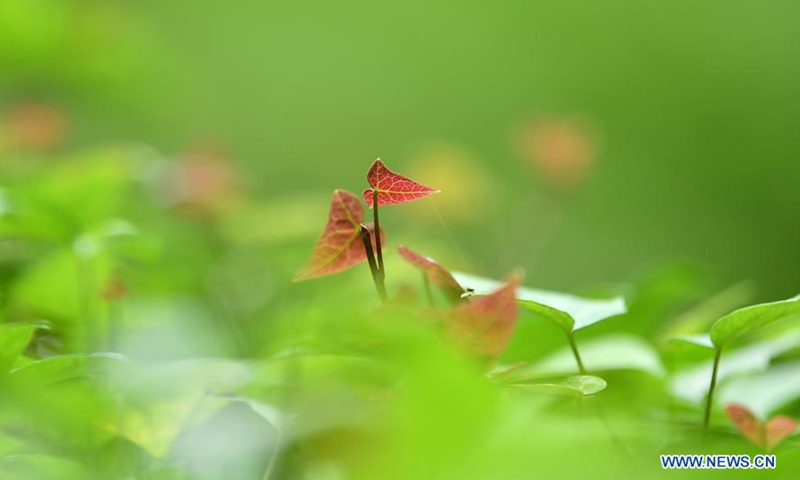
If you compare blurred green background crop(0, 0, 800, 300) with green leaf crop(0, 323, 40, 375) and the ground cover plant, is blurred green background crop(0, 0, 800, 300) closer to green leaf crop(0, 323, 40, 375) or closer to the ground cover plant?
the ground cover plant

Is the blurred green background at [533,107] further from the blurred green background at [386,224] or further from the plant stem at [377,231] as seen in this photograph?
the plant stem at [377,231]

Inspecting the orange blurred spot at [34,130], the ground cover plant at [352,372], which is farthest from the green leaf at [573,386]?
the orange blurred spot at [34,130]

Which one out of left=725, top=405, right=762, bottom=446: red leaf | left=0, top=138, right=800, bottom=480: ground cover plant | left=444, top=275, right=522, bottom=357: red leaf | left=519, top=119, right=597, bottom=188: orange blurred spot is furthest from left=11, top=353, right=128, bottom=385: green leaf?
left=519, top=119, right=597, bottom=188: orange blurred spot

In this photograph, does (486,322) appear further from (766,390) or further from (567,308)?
(766,390)

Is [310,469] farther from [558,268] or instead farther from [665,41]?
[665,41]

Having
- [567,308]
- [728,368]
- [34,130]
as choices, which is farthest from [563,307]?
[34,130]

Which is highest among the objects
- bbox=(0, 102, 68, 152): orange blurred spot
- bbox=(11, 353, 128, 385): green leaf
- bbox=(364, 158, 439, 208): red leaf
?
bbox=(0, 102, 68, 152): orange blurred spot
